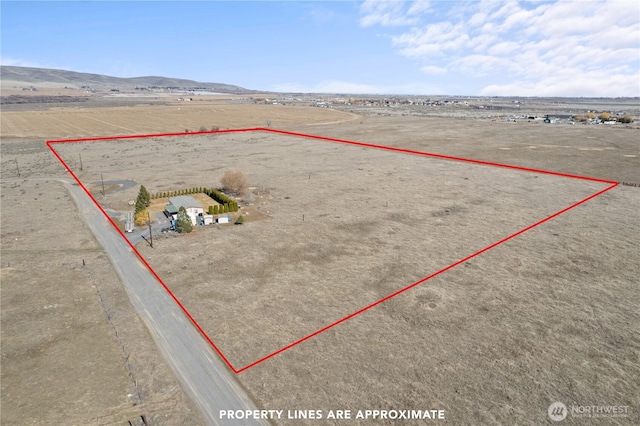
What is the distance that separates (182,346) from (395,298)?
1752cm

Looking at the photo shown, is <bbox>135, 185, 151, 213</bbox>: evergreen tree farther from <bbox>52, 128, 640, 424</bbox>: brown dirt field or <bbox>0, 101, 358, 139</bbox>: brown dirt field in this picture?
<bbox>0, 101, 358, 139</bbox>: brown dirt field

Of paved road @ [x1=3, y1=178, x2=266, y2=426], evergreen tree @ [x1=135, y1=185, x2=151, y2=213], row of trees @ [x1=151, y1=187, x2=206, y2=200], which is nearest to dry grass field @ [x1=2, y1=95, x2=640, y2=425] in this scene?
paved road @ [x1=3, y1=178, x2=266, y2=426]

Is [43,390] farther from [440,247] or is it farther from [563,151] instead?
[563,151]

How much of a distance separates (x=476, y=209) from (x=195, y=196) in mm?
44759

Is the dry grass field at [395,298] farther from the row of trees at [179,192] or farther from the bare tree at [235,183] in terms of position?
the row of trees at [179,192]

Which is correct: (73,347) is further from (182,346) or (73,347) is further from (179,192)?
(179,192)

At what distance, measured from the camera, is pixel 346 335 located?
2702cm

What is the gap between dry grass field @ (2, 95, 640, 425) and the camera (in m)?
22.1

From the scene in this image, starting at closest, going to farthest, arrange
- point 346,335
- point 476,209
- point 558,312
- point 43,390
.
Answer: point 43,390
point 346,335
point 558,312
point 476,209

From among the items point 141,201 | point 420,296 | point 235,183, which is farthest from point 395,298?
point 235,183

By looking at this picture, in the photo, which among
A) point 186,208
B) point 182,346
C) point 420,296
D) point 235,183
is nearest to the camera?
point 182,346

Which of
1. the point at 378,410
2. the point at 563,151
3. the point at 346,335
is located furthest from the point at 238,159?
the point at 563,151

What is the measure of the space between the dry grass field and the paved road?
98 centimetres

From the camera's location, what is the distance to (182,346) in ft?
84.8
